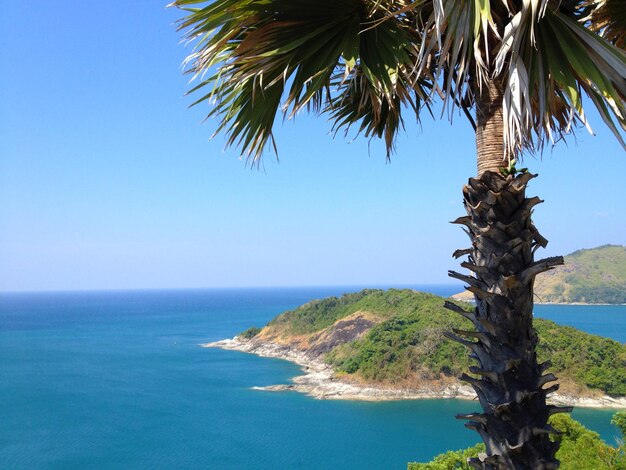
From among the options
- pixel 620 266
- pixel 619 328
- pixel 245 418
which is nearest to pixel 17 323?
pixel 245 418

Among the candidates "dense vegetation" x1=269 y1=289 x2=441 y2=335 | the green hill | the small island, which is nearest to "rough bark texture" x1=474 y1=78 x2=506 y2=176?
the small island

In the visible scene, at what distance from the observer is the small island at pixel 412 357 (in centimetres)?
3634

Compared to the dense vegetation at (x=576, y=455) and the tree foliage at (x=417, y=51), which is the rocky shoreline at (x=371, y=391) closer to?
the dense vegetation at (x=576, y=455)

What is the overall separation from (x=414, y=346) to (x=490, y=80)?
41.1 meters

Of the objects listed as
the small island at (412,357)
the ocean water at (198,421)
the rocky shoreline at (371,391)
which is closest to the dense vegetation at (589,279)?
the small island at (412,357)

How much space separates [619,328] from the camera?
8212 centimetres

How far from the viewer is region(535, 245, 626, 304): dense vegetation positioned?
128 m

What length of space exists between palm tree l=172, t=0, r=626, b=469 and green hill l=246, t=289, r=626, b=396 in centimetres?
2933

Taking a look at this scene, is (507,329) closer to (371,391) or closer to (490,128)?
(490,128)

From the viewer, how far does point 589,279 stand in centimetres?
13712

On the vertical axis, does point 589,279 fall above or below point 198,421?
above

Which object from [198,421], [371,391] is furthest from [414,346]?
[198,421]

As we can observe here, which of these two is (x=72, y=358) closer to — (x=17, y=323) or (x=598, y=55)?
(x=17, y=323)

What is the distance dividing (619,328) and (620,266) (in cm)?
7006
